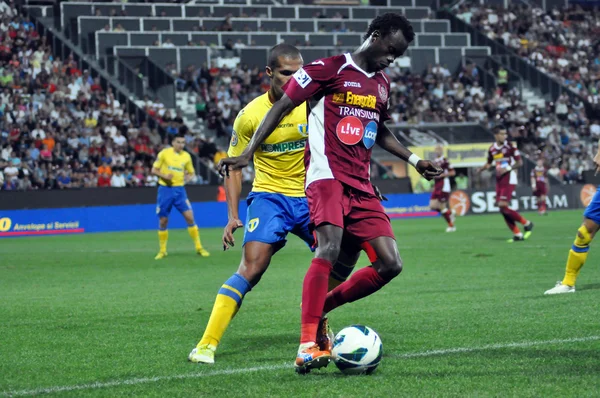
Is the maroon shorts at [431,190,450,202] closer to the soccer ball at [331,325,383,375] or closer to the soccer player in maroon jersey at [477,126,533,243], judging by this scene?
the soccer player in maroon jersey at [477,126,533,243]

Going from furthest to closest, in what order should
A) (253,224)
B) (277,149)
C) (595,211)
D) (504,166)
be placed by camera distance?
1. (504,166)
2. (595,211)
3. (277,149)
4. (253,224)

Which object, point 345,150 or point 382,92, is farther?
point 382,92

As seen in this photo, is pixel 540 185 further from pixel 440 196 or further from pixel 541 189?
pixel 440 196

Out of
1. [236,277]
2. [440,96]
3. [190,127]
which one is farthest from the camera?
[440,96]

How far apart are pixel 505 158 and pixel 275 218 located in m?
15.2

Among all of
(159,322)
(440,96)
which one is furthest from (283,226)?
(440,96)

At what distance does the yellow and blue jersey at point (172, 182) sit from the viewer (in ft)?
63.4

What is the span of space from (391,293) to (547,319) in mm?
3297

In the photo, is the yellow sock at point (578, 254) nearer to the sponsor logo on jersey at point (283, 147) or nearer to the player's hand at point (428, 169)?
the player's hand at point (428, 169)

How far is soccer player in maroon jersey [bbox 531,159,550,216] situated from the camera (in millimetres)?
35250

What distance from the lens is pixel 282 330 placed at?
8180 mm

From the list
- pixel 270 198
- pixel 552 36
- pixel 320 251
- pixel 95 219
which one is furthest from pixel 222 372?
pixel 552 36

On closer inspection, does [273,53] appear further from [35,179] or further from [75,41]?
[75,41]

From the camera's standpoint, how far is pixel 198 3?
148 ft
